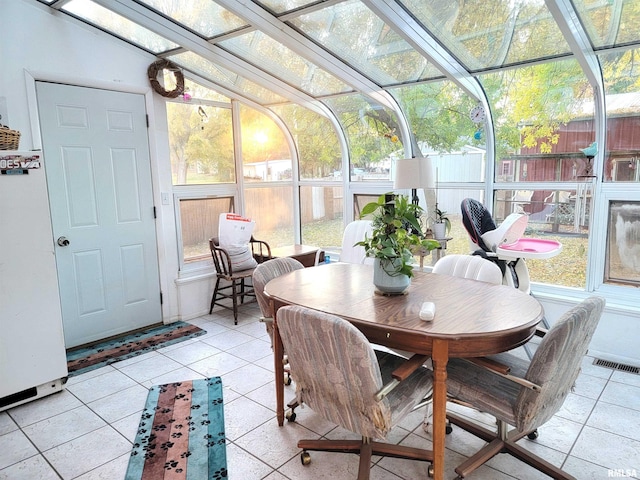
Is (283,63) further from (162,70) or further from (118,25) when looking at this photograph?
(118,25)

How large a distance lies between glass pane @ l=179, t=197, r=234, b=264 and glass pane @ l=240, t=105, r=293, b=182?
1.56ft

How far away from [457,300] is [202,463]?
153 cm

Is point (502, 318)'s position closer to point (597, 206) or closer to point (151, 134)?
point (597, 206)

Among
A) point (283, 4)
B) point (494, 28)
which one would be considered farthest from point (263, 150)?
point (494, 28)

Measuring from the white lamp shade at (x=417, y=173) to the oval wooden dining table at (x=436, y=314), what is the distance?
1.09m

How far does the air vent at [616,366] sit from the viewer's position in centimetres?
302

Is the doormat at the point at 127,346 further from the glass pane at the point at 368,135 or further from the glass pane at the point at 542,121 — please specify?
the glass pane at the point at 542,121

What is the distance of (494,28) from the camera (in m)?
2.76

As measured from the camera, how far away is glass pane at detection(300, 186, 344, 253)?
492 centimetres

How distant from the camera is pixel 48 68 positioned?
3.27m

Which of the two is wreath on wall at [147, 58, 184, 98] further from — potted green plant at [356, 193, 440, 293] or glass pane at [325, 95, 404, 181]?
A: potted green plant at [356, 193, 440, 293]

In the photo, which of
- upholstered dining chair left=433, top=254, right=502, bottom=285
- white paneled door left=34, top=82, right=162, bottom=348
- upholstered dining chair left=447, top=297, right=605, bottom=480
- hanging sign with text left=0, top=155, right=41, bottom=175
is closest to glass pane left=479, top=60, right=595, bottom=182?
upholstered dining chair left=433, top=254, right=502, bottom=285

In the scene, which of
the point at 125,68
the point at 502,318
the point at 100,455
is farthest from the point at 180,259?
the point at 502,318

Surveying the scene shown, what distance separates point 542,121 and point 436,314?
2.30m
